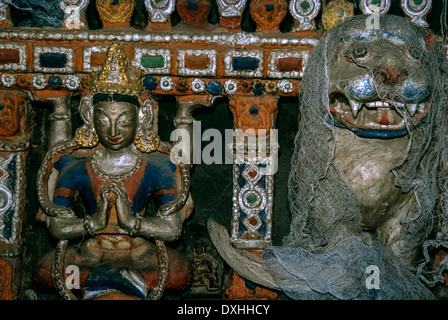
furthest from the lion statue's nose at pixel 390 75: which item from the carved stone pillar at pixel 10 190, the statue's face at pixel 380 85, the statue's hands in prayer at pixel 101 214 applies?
the carved stone pillar at pixel 10 190

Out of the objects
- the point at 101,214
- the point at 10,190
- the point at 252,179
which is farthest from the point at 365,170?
the point at 10,190

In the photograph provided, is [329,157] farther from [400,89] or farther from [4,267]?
[4,267]

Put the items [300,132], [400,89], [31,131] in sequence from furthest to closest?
[31,131], [300,132], [400,89]

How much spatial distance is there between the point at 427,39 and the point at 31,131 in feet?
7.55

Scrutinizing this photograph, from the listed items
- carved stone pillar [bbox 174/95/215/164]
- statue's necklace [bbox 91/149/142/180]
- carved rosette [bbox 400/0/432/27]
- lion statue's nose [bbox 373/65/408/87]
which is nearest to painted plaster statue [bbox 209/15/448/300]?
lion statue's nose [bbox 373/65/408/87]

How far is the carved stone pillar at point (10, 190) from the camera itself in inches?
188

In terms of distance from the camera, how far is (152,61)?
4762mm

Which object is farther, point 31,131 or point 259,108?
point 31,131

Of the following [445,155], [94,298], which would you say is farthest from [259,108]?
[94,298]

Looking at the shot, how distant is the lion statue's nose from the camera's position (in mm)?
4402

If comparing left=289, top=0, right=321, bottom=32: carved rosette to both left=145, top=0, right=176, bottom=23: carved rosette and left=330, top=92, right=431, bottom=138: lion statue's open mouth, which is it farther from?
left=145, top=0, right=176, bottom=23: carved rosette

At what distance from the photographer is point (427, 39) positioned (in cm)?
455

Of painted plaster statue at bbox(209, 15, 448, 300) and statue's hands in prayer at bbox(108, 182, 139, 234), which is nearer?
painted plaster statue at bbox(209, 15, 448, 300)

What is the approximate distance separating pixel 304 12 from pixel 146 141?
1.11m
